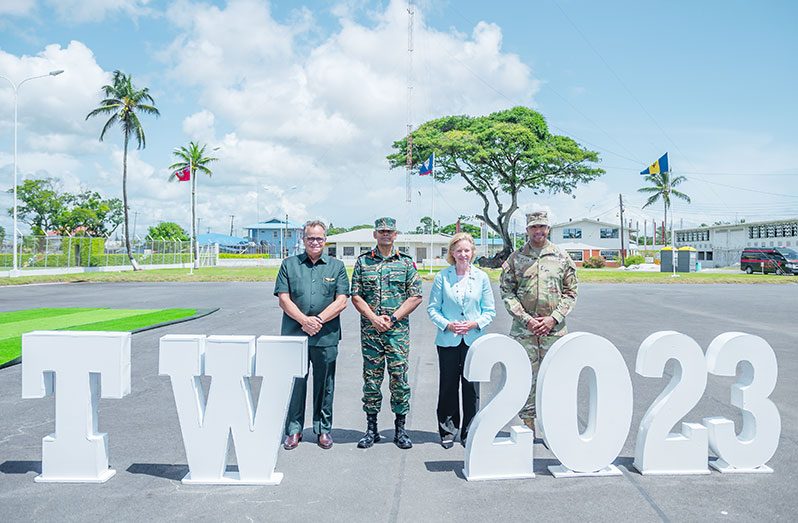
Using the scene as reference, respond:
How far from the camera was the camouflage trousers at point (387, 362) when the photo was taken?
4562mm

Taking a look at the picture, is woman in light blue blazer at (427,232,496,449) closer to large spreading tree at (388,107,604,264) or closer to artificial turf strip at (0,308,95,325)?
artificial turf strip at (0,308,95,325)

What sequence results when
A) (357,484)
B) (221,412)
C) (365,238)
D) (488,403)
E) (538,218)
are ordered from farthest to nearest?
(365,238) < (538,218) < (488,403) < (221,412) < (357,484)

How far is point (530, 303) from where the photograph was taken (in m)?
4.66

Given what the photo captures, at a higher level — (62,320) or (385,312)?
(385,312)

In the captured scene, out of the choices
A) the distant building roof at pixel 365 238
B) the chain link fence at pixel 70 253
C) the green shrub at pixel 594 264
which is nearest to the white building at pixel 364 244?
A: the distant building roof at pixel 365 238

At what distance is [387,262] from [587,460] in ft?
6.93

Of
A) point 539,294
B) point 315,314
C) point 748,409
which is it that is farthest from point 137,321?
point 748,409

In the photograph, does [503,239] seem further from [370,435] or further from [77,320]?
[370,435]

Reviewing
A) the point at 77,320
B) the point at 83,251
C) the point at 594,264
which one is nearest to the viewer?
the point at 77,320

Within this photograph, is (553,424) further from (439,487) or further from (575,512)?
(439,487)

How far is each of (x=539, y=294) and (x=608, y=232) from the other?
70.6m

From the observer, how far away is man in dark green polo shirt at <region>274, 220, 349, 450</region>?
180 inches

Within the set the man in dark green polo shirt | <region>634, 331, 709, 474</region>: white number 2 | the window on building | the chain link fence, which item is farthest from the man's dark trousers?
the window on building

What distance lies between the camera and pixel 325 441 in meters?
4.55
